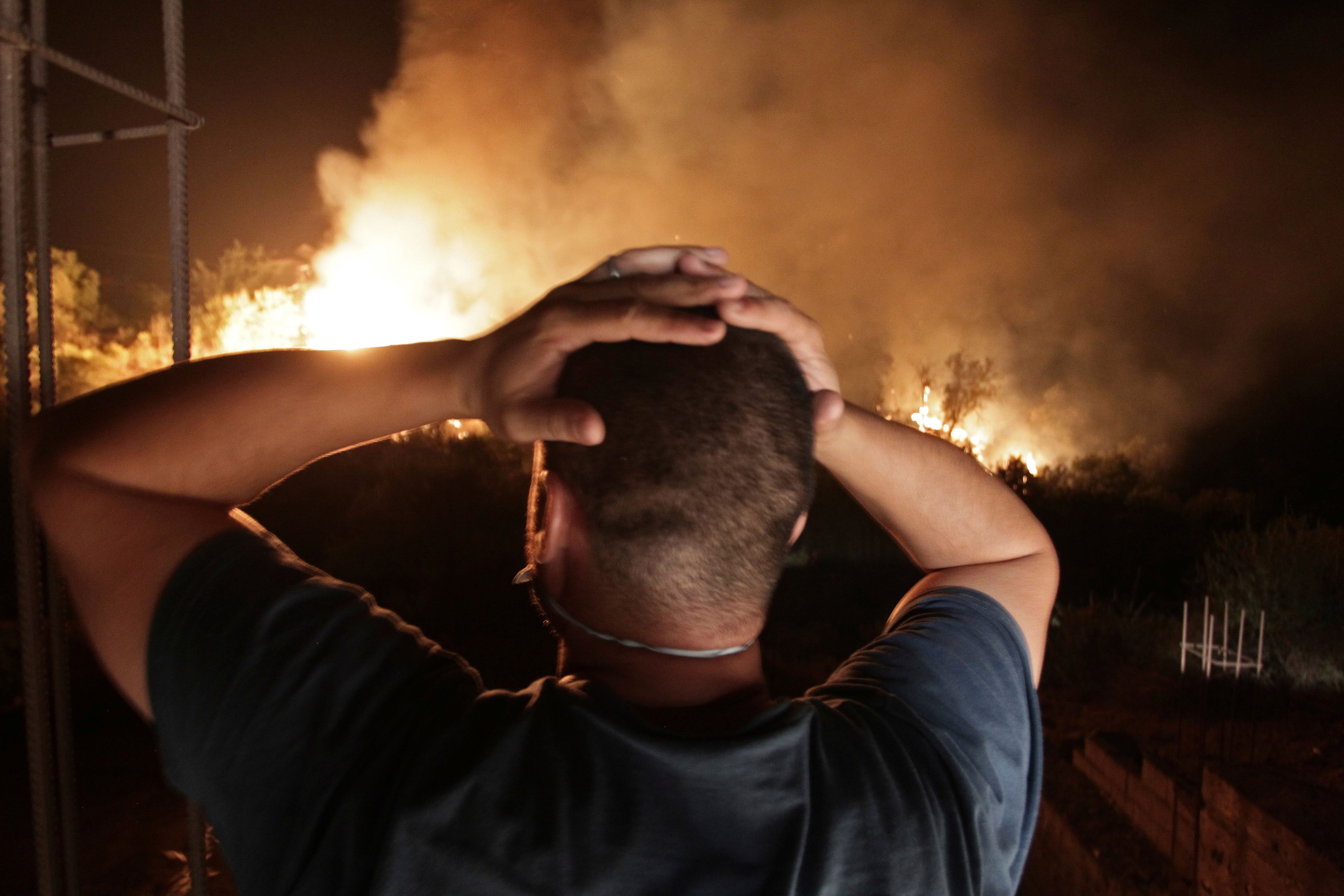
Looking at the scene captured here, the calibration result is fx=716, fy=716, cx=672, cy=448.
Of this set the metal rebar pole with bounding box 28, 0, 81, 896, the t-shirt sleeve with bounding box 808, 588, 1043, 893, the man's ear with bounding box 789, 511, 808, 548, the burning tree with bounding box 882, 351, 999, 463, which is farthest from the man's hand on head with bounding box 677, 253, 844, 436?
the burning tree with bounding box 882, 351, 999, 463

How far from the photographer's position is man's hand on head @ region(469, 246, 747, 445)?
0.96 metres

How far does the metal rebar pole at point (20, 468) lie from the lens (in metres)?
1.38

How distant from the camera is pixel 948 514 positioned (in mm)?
1444

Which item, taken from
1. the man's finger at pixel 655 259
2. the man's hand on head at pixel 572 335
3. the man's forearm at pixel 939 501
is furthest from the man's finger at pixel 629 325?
the man's forearm at pixel 939 501

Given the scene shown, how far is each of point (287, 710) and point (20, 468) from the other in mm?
943

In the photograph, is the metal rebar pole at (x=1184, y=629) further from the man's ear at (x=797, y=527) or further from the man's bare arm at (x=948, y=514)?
the man's ear at (x=797, y=527)

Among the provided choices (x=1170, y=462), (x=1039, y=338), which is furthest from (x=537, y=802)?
(x=1039, y=338)

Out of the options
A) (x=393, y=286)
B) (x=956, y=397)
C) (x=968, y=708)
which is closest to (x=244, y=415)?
(x=968, y=708)

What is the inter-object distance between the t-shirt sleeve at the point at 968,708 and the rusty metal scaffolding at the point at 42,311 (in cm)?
153

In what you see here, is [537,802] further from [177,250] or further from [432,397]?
[177,250]

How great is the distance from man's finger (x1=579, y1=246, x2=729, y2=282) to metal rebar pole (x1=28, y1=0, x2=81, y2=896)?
1308 millimetres

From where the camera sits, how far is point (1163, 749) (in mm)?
6441

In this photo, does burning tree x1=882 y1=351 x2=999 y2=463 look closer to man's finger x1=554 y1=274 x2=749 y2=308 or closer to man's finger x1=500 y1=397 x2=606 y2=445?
man's finger x1=554 y1=274 x2=749 y2=308

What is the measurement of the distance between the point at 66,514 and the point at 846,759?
1079 millimetres
